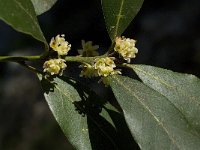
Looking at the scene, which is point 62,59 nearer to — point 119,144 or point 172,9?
point 119,144

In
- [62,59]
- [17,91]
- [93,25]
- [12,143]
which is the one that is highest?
[62,59]

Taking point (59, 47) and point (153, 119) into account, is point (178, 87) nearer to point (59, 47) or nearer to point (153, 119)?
point (153, 119)

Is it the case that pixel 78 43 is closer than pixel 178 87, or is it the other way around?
pixel 178 87

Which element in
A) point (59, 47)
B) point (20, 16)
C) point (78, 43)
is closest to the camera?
point (20, 16)

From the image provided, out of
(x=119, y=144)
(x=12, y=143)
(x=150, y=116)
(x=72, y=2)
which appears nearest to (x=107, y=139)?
(x=119, y=144)

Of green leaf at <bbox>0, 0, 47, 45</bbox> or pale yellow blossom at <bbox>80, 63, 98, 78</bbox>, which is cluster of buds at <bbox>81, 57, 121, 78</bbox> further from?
green leaf at <bbox>0, 0, 47, 45</bbox>

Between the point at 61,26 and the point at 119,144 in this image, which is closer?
the point at 119,144

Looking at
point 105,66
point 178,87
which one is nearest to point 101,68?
point 105,66

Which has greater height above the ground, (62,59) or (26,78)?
(62,59)
